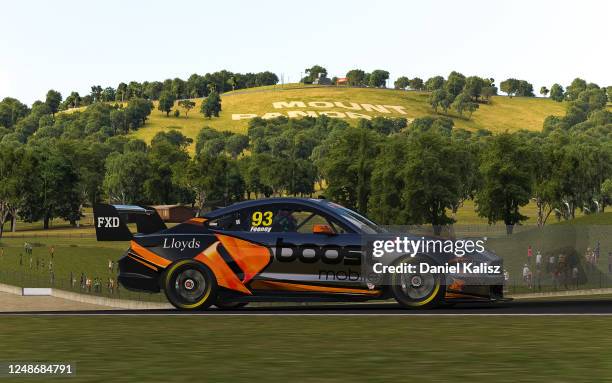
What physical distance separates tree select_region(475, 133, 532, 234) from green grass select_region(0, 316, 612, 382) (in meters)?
96.5

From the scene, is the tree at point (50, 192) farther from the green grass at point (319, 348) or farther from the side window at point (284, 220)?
the green grass at point (319, 348)

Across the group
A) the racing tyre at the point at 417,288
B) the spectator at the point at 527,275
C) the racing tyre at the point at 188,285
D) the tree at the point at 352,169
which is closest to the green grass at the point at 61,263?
the tree at the point at 352,169

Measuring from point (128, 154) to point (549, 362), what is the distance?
17054 centimetres

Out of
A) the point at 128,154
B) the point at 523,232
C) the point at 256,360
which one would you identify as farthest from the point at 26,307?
the point at 128,154

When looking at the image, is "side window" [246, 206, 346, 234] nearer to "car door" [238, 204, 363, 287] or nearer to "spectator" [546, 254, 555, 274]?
"car door" [238, 204, 363, 287]

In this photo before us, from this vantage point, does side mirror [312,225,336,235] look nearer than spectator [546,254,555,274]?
→ Yes

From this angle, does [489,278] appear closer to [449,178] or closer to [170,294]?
[170,294]

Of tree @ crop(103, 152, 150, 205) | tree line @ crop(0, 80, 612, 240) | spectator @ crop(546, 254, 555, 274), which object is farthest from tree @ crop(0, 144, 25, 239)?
spectator @ crop(546, 254, 555, 274)

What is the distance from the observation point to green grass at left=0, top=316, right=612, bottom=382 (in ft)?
28.9

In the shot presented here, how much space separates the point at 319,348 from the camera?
34.7ft

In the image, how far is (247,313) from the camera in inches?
613

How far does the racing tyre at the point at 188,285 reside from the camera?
1658 centimetres

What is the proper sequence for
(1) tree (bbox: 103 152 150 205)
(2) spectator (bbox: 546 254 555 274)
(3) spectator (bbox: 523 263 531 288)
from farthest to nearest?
1. (1) tree (bbox: 103 152 150 205)
2. (2) spectator (bbox: 546 254 555 274)
3. (3) spectator (bbox: 523 263 531 288)

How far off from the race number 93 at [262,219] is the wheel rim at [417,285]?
2.43 m
